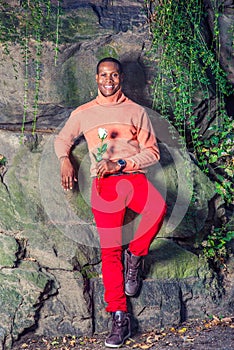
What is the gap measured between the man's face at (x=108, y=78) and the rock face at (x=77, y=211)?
47 cm

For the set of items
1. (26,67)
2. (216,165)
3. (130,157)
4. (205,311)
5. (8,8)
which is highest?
(8,8)

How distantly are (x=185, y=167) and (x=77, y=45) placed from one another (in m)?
1.33

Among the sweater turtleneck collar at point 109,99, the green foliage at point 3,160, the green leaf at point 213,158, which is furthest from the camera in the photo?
the green leaf at point 213,158

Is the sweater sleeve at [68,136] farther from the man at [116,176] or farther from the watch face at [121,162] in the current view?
the watch face at [121,162]

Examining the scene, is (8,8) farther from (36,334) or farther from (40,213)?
(36,334)

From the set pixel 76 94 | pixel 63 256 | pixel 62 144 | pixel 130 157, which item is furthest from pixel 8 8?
pixel 63 256

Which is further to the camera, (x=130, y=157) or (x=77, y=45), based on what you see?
(x=77, y=45)

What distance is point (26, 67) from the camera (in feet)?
16.2

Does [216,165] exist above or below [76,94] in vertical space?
below

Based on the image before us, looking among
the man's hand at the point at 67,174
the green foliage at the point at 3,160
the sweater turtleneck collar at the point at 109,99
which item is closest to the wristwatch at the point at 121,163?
the man's hand at the point at 67,174

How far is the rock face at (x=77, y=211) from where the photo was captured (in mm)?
4496

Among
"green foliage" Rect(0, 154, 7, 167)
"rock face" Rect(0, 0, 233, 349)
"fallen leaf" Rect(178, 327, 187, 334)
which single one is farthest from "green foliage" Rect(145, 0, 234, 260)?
"green foliage" Rect(0, 154, 7, 167)

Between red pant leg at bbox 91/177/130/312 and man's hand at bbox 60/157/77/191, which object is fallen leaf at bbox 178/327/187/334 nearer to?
red pant leg at bbox 91/177/130/312

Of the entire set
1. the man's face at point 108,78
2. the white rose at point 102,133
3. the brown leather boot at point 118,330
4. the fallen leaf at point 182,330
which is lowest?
the fallen leaf at point 182,330
